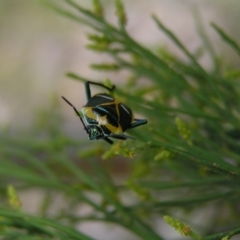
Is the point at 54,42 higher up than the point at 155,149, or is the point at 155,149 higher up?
the point at 54,42

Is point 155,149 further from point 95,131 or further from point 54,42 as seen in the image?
point 54,42

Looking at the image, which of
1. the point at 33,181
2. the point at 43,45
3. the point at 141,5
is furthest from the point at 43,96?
the point at 33,181

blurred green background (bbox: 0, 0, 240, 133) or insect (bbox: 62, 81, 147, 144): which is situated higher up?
blurred green background (bbox: 0, 0, 240, 133)

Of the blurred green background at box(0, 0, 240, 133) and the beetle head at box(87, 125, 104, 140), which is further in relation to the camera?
the blurred green background at box(0, 0, 240, 133)

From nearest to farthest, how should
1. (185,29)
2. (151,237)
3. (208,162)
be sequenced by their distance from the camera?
(208,162) → (151,237) → (185,29)

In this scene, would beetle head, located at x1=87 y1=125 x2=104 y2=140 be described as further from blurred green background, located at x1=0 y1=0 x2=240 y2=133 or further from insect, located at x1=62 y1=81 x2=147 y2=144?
blurred green background, located at x1=0 y1=0 x2=240 y2=133

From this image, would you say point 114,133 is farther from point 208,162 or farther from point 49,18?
point 49,18

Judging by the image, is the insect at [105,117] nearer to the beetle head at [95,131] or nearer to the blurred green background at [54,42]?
the beetle head at [95,131]

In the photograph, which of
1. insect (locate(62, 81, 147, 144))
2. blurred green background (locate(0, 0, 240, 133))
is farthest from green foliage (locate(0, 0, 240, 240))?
blurred green background (locate(0, 0, 240, 133))

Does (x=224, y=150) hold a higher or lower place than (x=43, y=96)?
lower

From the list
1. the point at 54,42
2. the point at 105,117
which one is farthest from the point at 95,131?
the point at 54,42

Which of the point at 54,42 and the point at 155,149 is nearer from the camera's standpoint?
the point at 155,149
